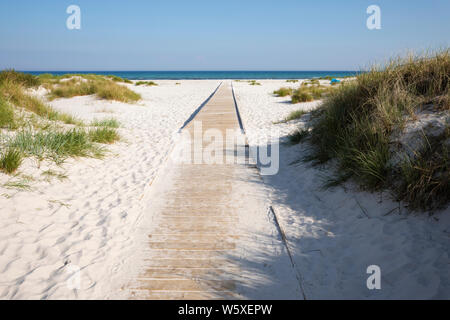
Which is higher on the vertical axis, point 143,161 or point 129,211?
point 143,161

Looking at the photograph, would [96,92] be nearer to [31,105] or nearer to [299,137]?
[31,105]

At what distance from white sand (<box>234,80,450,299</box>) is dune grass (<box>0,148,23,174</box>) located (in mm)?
4117

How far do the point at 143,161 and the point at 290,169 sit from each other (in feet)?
10.8

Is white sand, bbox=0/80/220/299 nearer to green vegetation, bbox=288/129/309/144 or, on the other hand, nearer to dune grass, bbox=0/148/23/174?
dune grass, bbox=0/148/23/174

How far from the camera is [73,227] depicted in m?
3.63

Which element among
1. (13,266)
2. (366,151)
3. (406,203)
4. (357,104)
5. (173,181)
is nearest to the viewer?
(13,266)

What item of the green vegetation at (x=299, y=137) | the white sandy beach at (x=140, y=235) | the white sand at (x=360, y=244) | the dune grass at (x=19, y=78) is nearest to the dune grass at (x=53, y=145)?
the white sandy beach at (x=140, y=235)

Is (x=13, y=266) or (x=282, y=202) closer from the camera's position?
(x=13, y=266)

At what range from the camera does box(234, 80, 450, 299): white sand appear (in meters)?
2.57

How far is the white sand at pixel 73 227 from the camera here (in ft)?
8.84

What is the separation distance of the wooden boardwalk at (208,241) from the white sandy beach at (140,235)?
23cm
